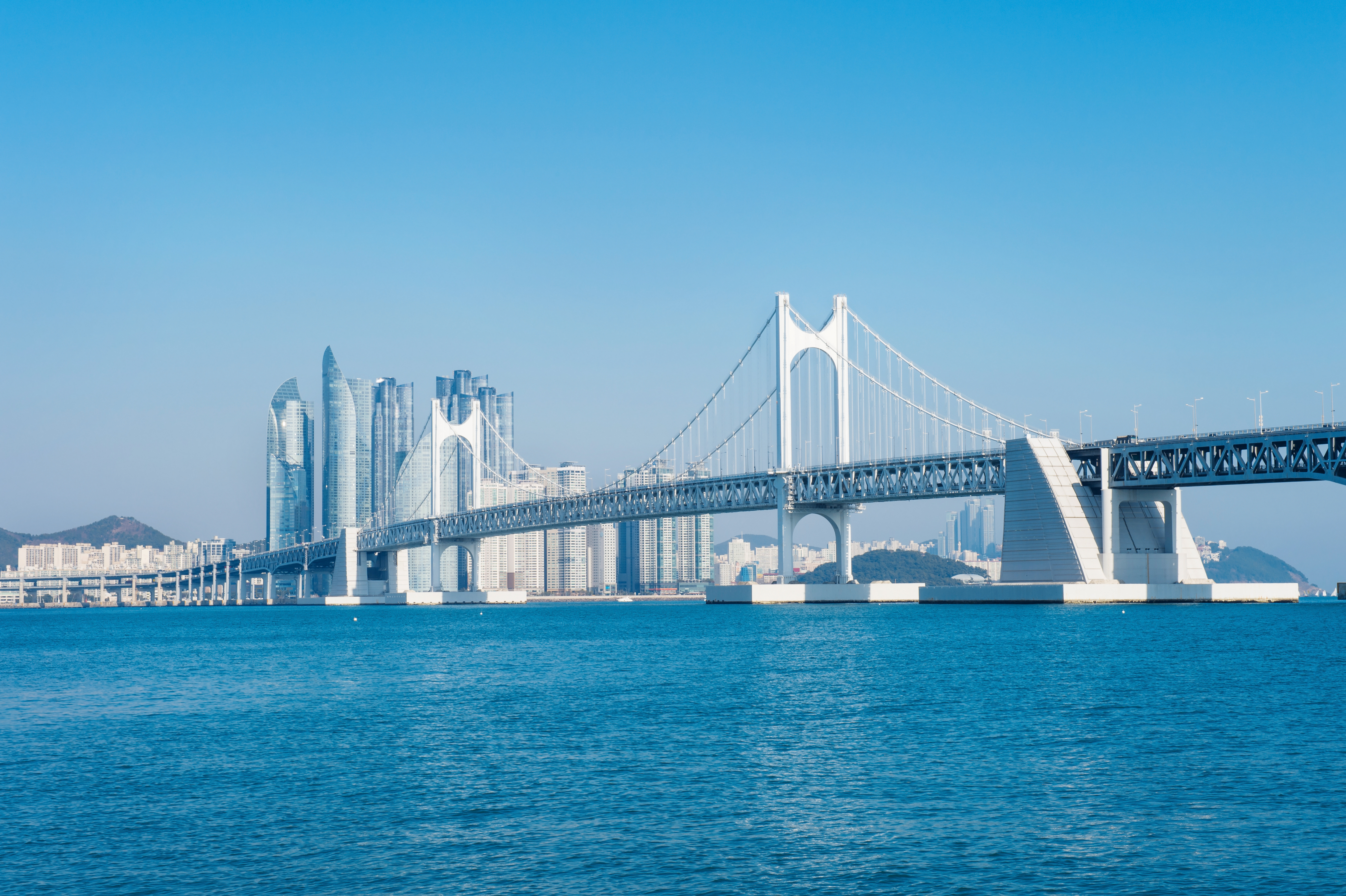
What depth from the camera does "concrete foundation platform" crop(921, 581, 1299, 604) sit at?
208 feet

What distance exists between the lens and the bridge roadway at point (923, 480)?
5966 cm

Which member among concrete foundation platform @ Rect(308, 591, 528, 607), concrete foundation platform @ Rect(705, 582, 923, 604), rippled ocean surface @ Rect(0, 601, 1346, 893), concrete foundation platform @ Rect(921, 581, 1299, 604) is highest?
rippled ocean surface @ Rect(0, 601, 1346, 893)

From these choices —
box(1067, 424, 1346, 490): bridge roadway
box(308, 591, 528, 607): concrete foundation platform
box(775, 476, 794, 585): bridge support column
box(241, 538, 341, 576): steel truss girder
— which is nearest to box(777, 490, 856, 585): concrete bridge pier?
box(775, 476, 794, 585): bridge support column

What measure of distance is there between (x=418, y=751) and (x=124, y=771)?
160 inches

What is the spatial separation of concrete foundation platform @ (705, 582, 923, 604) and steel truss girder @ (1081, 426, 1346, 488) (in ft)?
65.0

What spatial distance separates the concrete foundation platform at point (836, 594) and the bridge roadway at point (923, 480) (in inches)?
228

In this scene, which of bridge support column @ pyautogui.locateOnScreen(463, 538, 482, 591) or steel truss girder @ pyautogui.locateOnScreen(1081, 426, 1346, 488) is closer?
steel truss girder @ pyautogui.locateOnScreen(1081, 426, 1346, 488)

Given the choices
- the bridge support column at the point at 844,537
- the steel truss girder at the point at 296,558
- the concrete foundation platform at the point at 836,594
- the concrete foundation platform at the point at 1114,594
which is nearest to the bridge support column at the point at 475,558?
the steel truss girder at the point at 296,558

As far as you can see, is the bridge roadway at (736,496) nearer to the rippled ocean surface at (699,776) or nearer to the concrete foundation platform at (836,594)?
the concrete foundation platform at (836,594)

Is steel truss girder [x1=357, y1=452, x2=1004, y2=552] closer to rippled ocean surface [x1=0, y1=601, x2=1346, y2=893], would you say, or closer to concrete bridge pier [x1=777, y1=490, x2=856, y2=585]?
concrete bridge pier [x1=777, y1=490, x2=856, y2=585]

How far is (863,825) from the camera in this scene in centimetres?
1394

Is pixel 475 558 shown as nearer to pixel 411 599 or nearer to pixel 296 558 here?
pixel 411 599

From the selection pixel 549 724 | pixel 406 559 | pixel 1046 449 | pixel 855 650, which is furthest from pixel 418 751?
pixel 406 559

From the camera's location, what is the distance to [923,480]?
73500 millimetres
